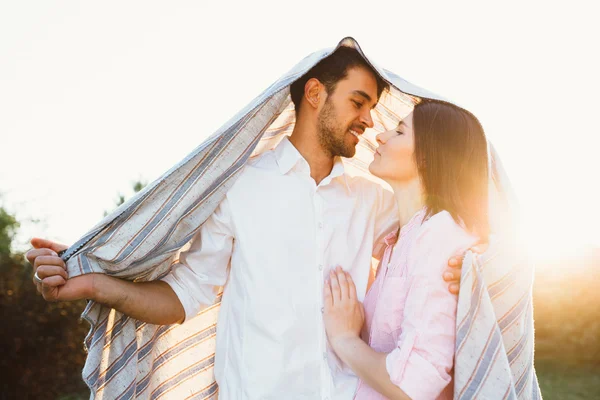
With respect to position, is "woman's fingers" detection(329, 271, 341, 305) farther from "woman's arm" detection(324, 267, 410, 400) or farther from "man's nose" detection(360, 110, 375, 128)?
"man's nose" detection(360, 110, 375, 128)

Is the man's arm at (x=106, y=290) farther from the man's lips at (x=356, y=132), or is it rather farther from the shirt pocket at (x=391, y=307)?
the man's lips at (x=356, y=132)

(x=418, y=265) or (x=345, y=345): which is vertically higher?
(x=418, y=265)

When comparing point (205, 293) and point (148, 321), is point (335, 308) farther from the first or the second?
point (148, 321)

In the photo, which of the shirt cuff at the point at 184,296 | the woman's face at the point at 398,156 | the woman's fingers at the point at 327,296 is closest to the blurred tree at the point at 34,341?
the shirt cuff at the point at 184,296

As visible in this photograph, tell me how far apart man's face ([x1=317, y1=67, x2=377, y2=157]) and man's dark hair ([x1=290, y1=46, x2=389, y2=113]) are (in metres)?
0.02

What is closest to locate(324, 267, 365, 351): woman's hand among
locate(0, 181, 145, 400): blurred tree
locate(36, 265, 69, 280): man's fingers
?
locate(36, 265, 69, 280): man's fingers

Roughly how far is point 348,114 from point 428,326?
3.98 ft

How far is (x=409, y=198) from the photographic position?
253 centimetres

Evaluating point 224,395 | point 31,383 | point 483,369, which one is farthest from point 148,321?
point 31,383

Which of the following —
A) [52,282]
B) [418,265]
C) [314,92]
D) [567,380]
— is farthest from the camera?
[567,380]

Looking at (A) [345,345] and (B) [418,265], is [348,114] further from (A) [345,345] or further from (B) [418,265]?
(A) [345,345]

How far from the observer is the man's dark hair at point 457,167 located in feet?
7.66

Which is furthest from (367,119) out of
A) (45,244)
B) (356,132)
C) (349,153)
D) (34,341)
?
(34,341)

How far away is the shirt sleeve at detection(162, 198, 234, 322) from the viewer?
271cm
